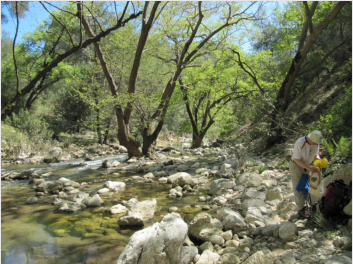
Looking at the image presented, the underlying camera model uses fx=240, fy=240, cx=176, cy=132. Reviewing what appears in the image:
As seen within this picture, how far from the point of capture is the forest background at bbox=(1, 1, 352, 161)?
28.0ft

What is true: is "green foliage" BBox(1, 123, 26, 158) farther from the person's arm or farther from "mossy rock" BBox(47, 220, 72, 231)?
the person's arm

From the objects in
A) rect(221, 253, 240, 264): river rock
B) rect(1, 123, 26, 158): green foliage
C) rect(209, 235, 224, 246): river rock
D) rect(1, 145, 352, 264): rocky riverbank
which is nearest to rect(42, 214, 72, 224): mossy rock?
rect(1, 145, 352, 264): rocky riverbank

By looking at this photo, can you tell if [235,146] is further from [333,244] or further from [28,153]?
[28,153]

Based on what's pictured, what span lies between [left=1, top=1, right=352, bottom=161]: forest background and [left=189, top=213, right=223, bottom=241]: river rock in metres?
3.31

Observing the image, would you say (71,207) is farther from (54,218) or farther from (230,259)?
(230,259)

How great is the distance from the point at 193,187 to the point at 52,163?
8508mm

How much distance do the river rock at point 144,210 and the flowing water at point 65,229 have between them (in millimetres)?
138

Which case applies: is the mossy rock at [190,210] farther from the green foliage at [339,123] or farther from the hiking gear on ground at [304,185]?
the green foliage at [339,123]

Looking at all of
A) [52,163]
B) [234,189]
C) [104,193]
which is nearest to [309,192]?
[234,189]

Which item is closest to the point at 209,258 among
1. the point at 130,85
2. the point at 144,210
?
the point at 144,210

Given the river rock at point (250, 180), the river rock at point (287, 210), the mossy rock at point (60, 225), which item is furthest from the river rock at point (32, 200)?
the river rock at point (287, 210)

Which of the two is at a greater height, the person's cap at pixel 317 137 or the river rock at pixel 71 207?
the person's cap at pixel 317 137

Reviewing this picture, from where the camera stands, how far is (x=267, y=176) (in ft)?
19.6

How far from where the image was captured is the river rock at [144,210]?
14.1ft
